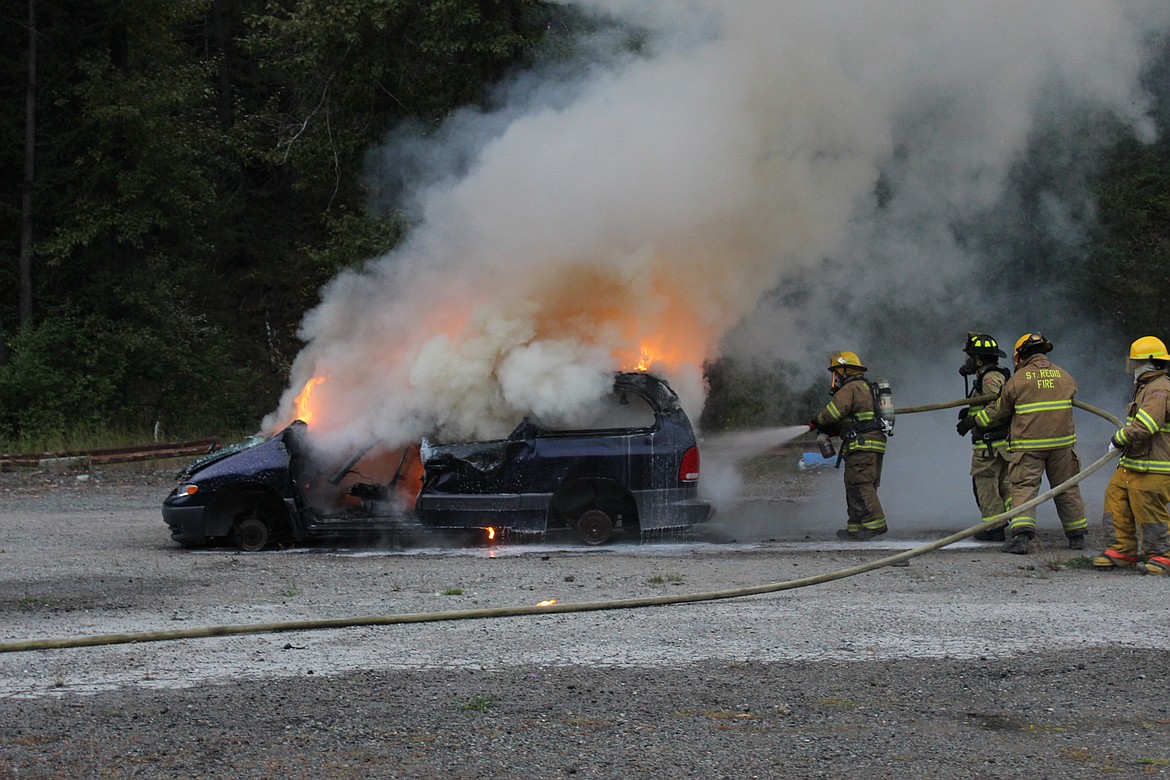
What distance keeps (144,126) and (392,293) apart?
1451cm

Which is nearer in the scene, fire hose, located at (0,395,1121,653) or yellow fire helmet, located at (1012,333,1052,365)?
fire hose, located at (0,395,1121,653)

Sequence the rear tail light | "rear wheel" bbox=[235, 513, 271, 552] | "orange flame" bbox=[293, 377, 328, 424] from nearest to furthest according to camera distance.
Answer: the rear tail light, "rear wheel" bbox=[235, 513, 271, 552], "orange flame" bbox=[293, 377, 328, 424]

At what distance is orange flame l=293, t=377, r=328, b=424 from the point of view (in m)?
11.0

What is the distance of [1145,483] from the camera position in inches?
360

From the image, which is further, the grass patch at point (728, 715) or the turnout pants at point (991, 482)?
the turnout pants at point (991, 482)

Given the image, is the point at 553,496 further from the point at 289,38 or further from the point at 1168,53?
the point at 289,38

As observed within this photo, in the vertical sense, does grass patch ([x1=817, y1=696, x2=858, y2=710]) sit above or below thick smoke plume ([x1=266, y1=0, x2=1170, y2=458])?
below

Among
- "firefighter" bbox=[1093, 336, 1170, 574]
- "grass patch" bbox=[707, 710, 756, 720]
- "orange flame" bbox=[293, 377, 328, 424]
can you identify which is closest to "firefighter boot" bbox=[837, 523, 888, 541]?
"firefighter" bbox=[1093, 336, 1170, 574]

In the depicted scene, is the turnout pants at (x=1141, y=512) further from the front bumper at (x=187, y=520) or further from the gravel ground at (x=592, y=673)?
the front bumper at (x=187, y=520)

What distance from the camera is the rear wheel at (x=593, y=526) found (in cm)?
1059

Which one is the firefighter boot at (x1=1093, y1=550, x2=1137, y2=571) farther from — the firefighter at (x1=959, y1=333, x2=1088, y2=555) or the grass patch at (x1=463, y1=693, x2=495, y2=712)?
the grass patch at (x1=463, y1=693, x2=495, y2=712)

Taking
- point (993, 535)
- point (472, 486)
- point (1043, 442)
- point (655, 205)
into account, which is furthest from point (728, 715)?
point (655, 205)

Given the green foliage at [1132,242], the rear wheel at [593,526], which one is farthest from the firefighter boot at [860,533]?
the green foliage at [1132,242]

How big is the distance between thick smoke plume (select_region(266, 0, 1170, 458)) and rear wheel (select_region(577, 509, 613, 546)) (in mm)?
855
